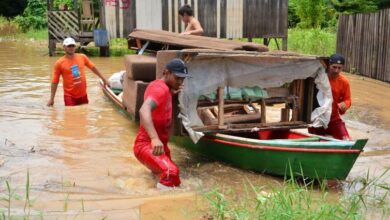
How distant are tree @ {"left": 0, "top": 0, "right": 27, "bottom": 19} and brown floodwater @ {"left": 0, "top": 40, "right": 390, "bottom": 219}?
31152 mm

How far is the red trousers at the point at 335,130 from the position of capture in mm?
7172

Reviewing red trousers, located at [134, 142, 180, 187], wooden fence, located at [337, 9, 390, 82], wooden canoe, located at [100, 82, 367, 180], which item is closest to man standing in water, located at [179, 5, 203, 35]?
wooden canoe, located at [100, 82, 367, 180]

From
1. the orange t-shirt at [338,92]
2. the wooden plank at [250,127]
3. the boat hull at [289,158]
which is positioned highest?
the orange t-shirt at [338,92]

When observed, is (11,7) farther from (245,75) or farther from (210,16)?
(245,75)

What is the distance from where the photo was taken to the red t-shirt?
5.70 m

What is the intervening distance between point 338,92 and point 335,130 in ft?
1.73

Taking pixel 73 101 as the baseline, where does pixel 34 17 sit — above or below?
above

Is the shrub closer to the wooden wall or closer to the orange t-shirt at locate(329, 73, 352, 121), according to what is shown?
the wooden wall

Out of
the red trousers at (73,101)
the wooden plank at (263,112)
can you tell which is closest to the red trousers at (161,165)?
the wooden plank at (263,112)

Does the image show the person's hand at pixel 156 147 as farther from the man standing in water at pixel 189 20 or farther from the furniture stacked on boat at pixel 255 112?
the man standing in water at pixel 189 20

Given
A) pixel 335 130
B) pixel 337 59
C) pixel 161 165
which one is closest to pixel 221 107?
pixel 161 165

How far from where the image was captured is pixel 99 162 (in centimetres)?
691

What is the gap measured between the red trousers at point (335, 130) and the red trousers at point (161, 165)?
2.45 meters

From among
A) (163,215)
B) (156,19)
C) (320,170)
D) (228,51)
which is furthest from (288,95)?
(156,19)
